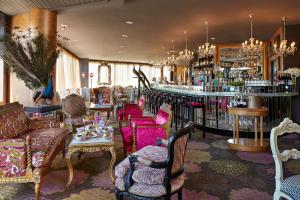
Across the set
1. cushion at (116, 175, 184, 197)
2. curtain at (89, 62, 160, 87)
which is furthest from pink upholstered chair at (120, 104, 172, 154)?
curtain at (89, 62, 160, 87)

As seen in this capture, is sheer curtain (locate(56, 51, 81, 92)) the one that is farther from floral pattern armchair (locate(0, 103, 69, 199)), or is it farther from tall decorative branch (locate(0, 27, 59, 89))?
floral pattern armchair (locate(0, 103, 69, 199))

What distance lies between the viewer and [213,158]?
4102 millimetres

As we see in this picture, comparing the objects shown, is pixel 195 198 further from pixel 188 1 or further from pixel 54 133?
pixel 188 1

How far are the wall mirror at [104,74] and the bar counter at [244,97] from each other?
46.7 ft

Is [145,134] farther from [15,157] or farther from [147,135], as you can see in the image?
[15,157]

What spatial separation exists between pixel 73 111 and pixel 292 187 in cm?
443

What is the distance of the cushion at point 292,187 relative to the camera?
1870 millimetres

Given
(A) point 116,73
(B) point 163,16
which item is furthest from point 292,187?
(A) point 116,73

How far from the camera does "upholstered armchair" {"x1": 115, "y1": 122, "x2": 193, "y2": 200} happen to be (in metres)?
2.04

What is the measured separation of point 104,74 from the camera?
21.2 meters

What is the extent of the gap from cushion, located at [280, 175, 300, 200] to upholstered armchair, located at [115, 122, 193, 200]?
854 mm

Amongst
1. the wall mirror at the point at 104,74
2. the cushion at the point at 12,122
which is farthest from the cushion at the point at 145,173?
the wall mirror at the point at 104,74

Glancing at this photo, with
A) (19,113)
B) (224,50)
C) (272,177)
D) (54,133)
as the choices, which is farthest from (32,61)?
(224,50)

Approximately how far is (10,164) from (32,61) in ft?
9.55
